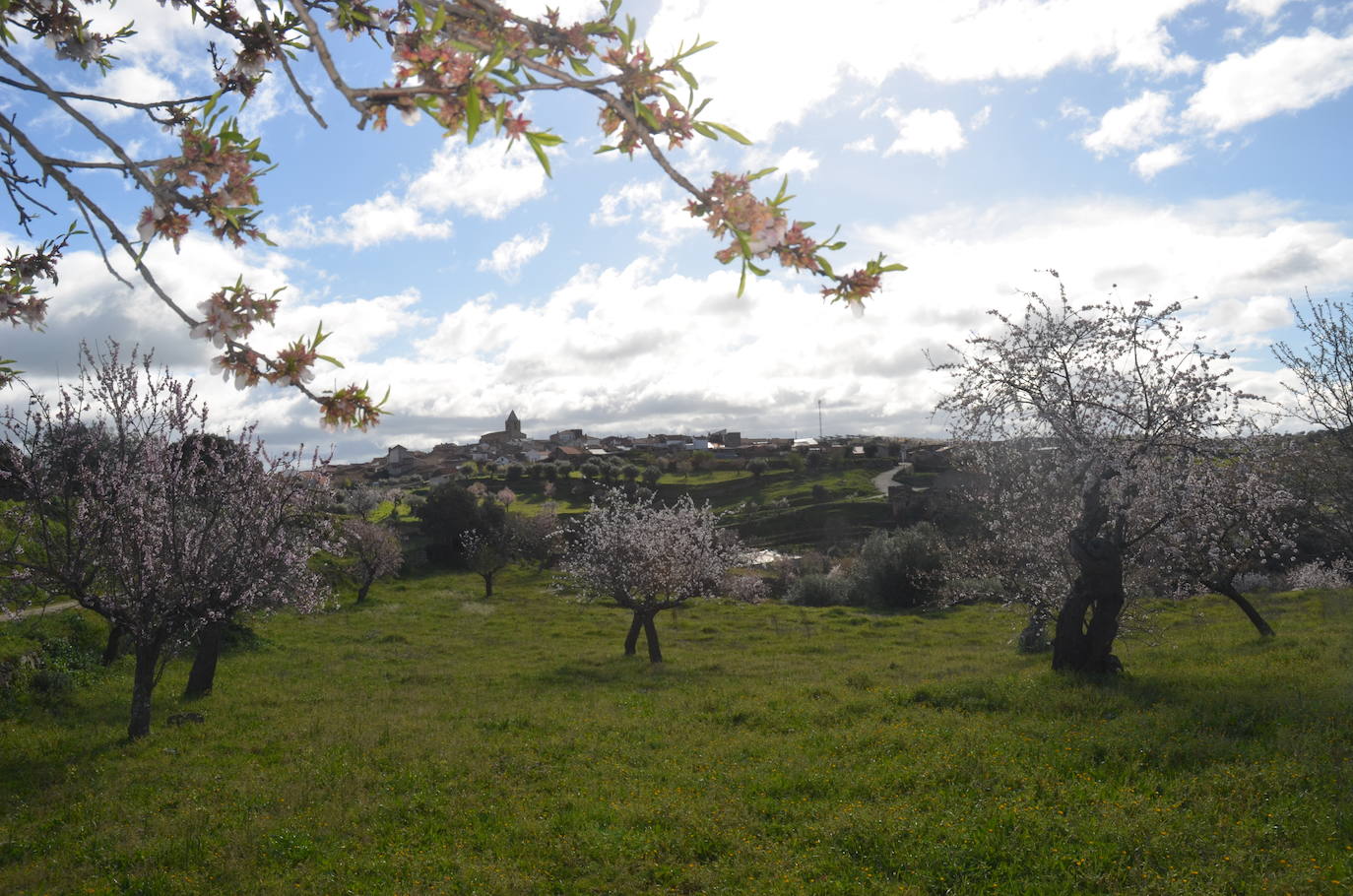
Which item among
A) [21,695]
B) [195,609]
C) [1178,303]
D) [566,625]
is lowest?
[566,625]

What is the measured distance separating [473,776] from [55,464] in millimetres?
13148

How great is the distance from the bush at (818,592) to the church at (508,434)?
4392 inches

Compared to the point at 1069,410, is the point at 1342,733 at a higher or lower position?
lower

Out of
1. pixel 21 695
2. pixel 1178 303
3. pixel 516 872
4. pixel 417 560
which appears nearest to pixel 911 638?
pixel 1178 303

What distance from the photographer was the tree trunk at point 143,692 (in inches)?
604

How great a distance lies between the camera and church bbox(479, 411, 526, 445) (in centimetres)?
15199

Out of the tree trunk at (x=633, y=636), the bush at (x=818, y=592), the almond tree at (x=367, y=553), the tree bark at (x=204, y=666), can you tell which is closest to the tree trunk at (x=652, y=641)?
the tree trunk at (x=633, y=636)

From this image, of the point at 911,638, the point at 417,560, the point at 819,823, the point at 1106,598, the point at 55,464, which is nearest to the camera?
the point at 819,823

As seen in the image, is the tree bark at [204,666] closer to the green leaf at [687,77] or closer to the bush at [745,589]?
the green leaf at [687,77]

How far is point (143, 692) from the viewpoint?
15.5 metres

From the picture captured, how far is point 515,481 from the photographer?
87312 millimetres

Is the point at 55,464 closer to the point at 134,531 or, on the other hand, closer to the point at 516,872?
the point at 134,531

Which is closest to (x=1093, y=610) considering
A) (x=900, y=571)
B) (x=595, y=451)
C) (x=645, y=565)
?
(x=645, y=565)

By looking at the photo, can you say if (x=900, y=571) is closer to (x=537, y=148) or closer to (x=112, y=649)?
(x=112, y=649)
